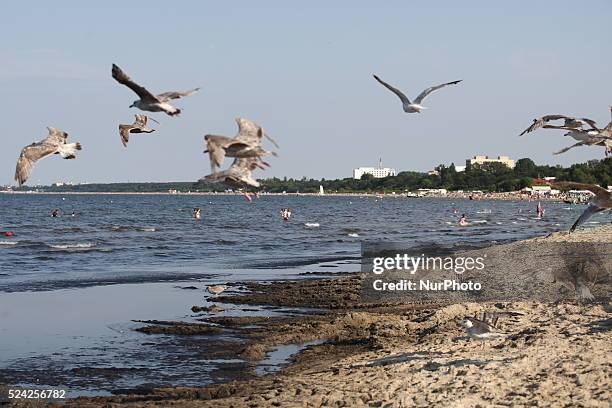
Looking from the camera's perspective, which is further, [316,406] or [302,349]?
[302,349]

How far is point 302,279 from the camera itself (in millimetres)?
29766

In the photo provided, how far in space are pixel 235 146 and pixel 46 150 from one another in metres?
3.03

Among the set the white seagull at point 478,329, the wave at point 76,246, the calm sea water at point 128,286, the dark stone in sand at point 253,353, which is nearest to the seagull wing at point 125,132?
the calm sea water at point 128,286

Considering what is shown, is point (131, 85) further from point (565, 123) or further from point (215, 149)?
point (565, 123)

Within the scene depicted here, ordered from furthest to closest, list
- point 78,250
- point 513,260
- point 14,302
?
point 78,250 < point 513,260 < point 14,302

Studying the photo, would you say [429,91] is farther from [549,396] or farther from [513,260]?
[513,260]

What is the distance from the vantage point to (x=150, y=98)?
10.6 m

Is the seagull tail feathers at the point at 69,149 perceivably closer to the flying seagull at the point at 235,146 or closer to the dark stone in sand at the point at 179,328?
the flying seagull at the point at 235,146

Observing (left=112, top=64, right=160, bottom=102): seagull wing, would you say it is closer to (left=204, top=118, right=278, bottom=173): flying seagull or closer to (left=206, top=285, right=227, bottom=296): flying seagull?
(left=204, top=118, right=278, bottom=173): flying seagull

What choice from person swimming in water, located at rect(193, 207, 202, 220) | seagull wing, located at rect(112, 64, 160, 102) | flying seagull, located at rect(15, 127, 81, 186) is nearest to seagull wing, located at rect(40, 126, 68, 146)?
flying seagull, located at rect(15, 127, 81, 186)

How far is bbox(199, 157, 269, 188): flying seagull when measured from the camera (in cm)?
1078

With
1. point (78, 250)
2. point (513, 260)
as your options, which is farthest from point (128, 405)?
point (78, 250)

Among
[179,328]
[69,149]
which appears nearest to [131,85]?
[69,149]

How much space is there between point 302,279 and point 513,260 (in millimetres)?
7212
